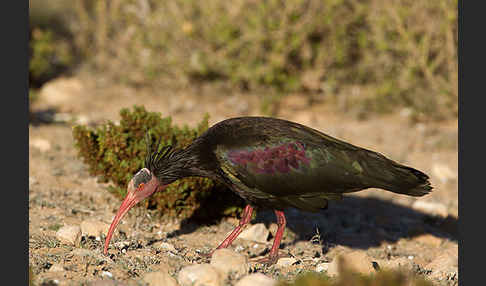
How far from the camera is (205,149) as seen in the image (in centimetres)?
526

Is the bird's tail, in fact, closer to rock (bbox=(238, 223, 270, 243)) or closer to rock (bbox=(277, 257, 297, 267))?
rock (bbox=(277, 257, 297, 267))

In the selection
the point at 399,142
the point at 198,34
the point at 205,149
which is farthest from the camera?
the point at 198,34

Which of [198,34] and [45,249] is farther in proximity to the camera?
[198,34]

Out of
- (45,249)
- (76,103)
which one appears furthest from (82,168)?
(76,103)

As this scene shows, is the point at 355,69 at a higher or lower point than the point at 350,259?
higher

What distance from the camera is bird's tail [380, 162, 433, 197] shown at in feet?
17.2

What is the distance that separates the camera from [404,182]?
17.4ft

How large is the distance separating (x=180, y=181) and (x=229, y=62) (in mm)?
4939

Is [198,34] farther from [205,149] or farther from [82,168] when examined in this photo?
[205,149]

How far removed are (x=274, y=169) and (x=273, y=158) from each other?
99 millimetres

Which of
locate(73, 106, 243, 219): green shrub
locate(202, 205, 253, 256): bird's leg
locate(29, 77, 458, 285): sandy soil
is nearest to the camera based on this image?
locate(29, 77, 458, 285): sandy soil

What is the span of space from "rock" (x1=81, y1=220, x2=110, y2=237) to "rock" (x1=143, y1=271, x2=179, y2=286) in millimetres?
1471

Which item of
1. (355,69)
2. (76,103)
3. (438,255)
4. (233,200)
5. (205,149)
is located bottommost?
(438,255)

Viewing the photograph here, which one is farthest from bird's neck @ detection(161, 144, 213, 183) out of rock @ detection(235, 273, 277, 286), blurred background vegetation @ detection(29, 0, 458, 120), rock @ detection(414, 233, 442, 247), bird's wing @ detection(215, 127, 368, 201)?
blurred background vegetation @ detection(29, 0, 458, 120)
